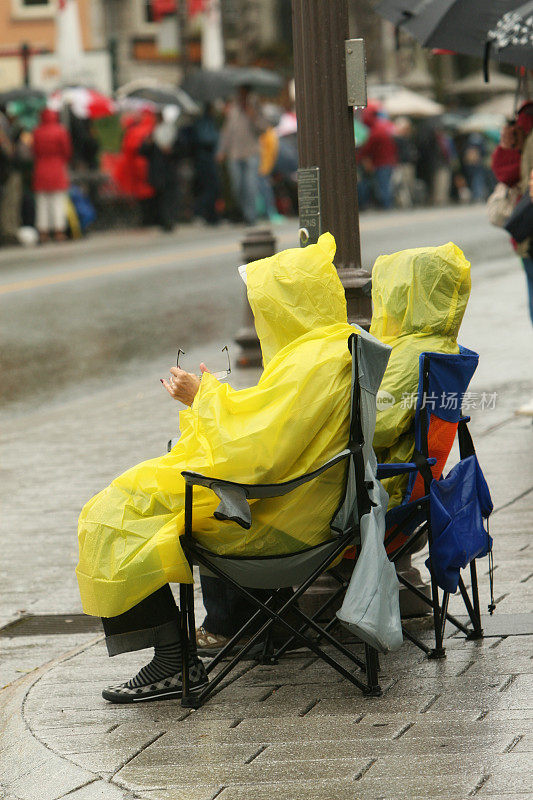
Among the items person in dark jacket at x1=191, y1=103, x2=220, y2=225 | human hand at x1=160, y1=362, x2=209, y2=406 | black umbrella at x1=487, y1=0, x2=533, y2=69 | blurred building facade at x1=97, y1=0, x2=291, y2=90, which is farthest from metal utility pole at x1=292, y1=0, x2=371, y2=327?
blurred building facade at x1=97, y1=0, x2=291, y2=90

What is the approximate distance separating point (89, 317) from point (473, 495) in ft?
36.8

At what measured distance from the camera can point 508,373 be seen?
10445 millimetres

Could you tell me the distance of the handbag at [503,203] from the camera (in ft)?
28.2

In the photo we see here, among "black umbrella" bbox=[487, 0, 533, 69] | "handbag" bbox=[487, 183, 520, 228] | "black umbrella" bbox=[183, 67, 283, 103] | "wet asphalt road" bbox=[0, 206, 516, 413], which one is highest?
"black umbrella" bbox=[487, 0, 533, 69]

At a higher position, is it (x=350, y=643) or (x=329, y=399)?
(x=329, y=399)

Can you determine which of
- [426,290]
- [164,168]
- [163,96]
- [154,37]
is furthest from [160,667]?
[154,37]

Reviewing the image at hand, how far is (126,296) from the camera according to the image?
1738 centimetres

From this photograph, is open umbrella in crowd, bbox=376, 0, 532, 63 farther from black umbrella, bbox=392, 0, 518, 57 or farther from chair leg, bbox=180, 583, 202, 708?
chair leg, bbox=180, 583, 202, 708

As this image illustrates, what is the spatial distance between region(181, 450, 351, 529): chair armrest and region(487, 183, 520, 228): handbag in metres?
4.61

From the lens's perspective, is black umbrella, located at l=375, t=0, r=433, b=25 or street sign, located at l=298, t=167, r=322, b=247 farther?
black umbrella, located at l=375, t=0, r=433, b=25

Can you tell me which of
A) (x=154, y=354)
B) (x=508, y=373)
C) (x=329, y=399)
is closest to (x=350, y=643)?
(x=329, y=399)

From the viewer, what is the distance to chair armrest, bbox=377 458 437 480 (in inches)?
184

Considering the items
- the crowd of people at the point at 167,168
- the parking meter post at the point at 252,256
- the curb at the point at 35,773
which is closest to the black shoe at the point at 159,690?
the curb at the point at 35,773

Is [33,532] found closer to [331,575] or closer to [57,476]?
[57,476]
